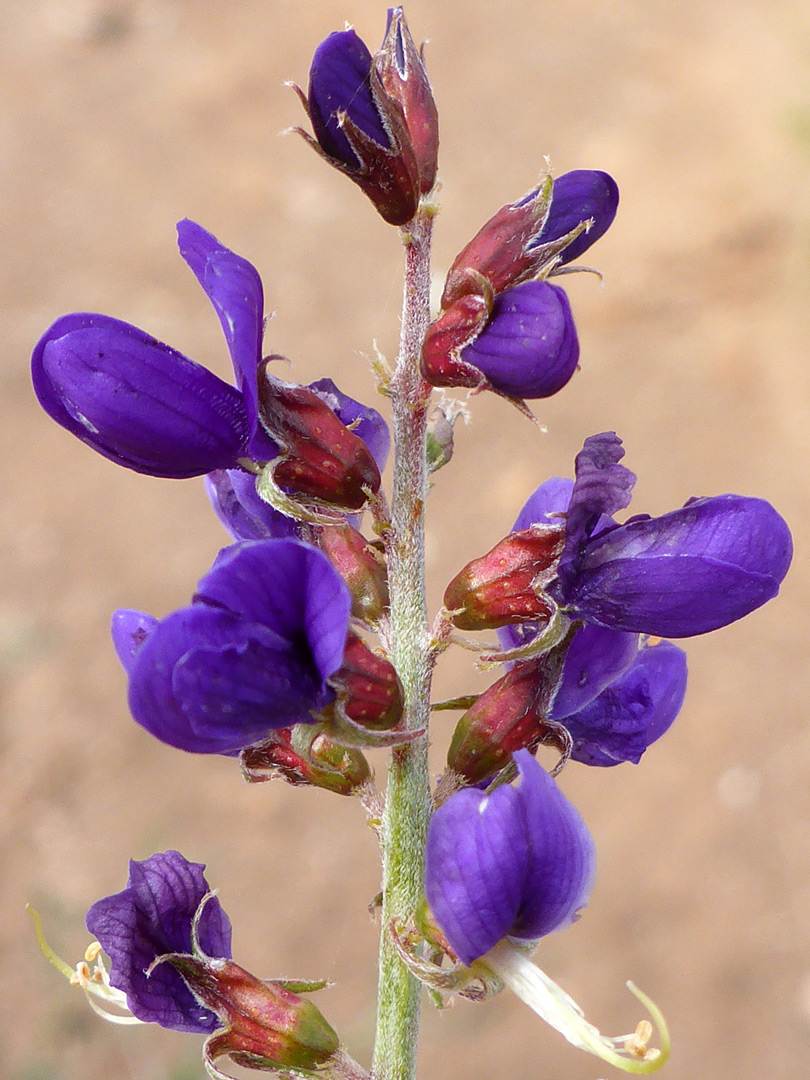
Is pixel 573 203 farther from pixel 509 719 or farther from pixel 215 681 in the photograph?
pixel 215 681

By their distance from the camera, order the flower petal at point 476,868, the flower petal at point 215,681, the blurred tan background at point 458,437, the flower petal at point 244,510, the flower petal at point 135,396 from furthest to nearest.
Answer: the blurred tan background at point 458,437, the flower petal at point 244,510, the flower petal at point 135,396, the flower petal at point 476,868, the flower petal at point 215,681

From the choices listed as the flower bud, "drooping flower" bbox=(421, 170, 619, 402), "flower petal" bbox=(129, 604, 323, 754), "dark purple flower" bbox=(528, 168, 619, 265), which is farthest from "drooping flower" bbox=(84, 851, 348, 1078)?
"dark purple flower" bbox=(528, 168, 619, 265)

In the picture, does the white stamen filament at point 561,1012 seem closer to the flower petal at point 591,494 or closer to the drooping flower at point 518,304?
the flower petal at point 591,494

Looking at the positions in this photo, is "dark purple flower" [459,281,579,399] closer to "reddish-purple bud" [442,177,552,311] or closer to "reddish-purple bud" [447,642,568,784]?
"reddish-purple bud" [442,177,552,311]

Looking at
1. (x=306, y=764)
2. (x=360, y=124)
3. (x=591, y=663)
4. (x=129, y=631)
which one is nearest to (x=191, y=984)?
(x=306, y=764)

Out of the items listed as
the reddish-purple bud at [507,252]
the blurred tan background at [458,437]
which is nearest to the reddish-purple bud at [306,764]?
the reddish-purple bud at [507,252]
